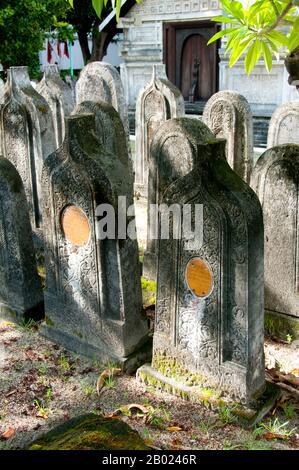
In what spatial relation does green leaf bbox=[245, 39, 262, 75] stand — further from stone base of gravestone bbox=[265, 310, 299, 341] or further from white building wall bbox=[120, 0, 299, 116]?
white building wall bbox=[120, 0, 299, 116]

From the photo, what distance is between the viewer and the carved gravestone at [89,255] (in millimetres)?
4023

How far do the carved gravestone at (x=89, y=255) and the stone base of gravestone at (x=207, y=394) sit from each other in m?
0.29

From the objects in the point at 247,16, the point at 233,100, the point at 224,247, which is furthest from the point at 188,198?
the point at 233,100

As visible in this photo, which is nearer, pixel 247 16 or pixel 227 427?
pixel 247 16

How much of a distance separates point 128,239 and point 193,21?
568 inches

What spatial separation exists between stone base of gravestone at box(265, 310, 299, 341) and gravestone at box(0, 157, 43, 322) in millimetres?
2182

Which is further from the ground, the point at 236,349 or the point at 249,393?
the point at 236,349

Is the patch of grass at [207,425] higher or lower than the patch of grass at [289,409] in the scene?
higher

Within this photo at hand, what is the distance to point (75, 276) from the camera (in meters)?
4.47

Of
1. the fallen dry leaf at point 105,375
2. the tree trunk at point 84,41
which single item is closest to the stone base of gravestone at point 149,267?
the fallen dry leaf at point 105,375

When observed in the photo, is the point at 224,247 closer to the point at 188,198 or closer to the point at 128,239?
the point at 188,198

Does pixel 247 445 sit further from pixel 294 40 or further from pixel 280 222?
pixel 294 40

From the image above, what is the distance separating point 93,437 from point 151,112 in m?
6.55

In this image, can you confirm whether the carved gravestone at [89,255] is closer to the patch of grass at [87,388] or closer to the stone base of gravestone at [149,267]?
the patch of grass at [87,388]
